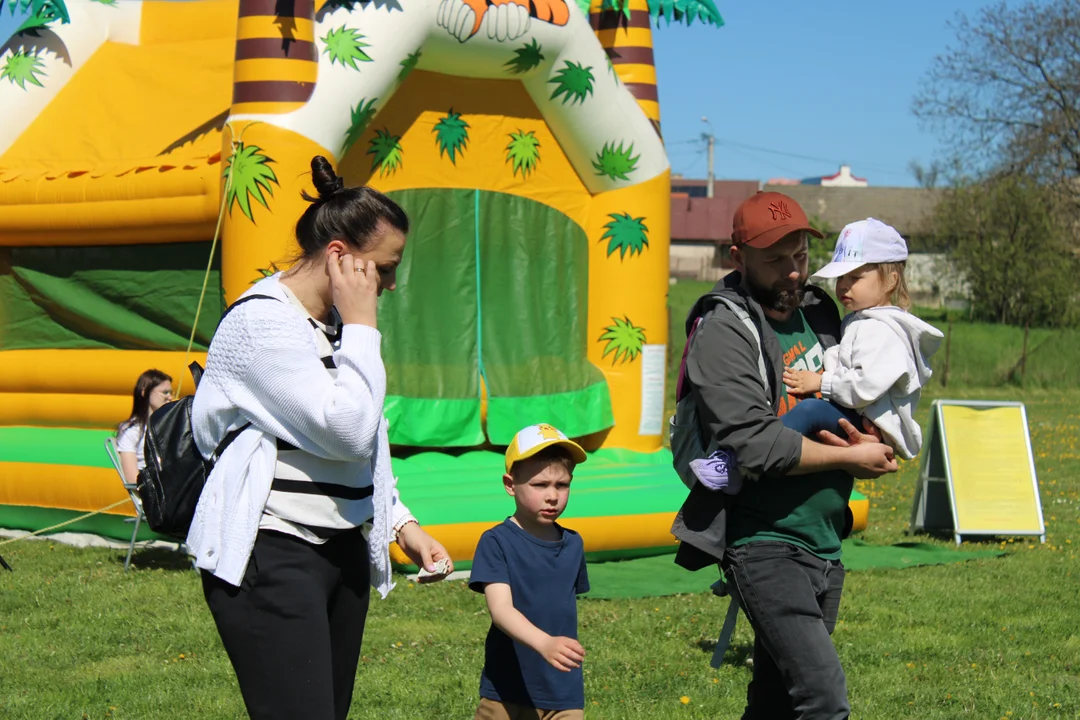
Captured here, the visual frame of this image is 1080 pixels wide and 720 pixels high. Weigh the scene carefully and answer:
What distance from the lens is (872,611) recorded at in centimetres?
688

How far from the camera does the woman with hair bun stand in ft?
9.09

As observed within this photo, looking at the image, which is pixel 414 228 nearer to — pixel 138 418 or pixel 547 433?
pixel 138 418

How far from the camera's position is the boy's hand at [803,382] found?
3473 mm

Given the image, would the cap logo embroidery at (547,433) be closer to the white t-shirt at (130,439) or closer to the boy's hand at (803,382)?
the boy's hand at (803,382)

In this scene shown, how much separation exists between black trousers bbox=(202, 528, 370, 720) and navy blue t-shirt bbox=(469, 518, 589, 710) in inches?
29.6

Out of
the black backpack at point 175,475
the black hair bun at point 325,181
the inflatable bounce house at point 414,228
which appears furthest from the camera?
the inflatable bounce house at point 414,228

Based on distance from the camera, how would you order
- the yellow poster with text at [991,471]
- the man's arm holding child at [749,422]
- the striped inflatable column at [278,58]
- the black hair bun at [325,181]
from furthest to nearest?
1. the yellow poster with text at [991,471]
2. the striped inflatable column at [278,58]
3. the man's arm holding child at [749,422]
4. the black hair bun at [325,181]

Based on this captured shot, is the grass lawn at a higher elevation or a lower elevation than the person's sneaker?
lower

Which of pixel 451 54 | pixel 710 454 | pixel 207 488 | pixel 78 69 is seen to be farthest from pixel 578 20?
pixel 207 488

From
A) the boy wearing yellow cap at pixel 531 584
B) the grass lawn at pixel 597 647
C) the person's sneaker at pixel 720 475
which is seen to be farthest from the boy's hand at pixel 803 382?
the grass lawn at pixel 597 647

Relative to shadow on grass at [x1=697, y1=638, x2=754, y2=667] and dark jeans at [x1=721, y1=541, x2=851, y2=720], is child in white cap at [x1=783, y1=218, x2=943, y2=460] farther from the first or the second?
shadow on grass at [x1=697, y1=638, x2=754, y2=667]

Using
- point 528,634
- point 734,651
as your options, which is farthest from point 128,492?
point 528,634

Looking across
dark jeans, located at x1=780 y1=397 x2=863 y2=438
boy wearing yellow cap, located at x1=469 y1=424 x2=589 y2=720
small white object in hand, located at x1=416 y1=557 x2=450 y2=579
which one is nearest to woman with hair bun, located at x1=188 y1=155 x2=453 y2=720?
small white object in hand, located at x1=416 y1=557 x2=450 y2=579

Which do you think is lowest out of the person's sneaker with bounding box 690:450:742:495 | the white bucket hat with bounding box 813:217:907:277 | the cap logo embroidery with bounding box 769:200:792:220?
the person's sneaker with bounding box 690:450:742:495
